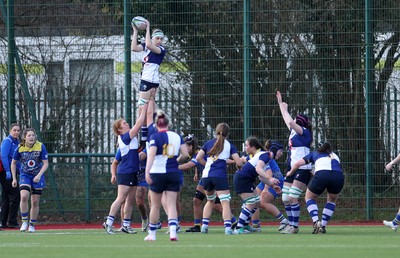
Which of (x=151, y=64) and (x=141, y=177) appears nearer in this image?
(x=151, y=64)

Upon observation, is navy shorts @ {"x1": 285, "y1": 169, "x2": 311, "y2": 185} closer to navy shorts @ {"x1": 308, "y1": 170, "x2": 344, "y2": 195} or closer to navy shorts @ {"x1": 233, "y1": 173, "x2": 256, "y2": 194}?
navy shorts @ {"x1": 308, "y1": 170, "x2": 344, "y2": 195}

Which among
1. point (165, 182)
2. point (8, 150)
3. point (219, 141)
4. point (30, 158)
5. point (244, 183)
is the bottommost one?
point (244, 183)

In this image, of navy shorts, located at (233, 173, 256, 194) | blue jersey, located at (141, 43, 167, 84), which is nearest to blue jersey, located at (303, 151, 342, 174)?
navy shorts, located at (233, 173, 256, 194)

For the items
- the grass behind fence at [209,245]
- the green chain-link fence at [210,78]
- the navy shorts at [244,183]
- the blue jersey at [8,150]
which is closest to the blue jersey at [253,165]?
the navy shorts at [244,183]

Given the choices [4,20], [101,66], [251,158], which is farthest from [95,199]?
[251,158]

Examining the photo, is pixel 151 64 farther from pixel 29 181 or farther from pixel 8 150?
pixel 8 150

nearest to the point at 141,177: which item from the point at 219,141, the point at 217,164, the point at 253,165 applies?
the point at 217,164

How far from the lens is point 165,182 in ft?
46.6

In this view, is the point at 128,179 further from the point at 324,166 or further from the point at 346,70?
the point at 346,70

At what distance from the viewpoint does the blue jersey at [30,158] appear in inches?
722

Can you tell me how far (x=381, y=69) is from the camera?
2089 centimetres

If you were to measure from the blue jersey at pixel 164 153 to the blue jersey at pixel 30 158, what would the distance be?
4774mm

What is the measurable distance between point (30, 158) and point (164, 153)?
16.0 feet

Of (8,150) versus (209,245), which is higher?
(8,150)
